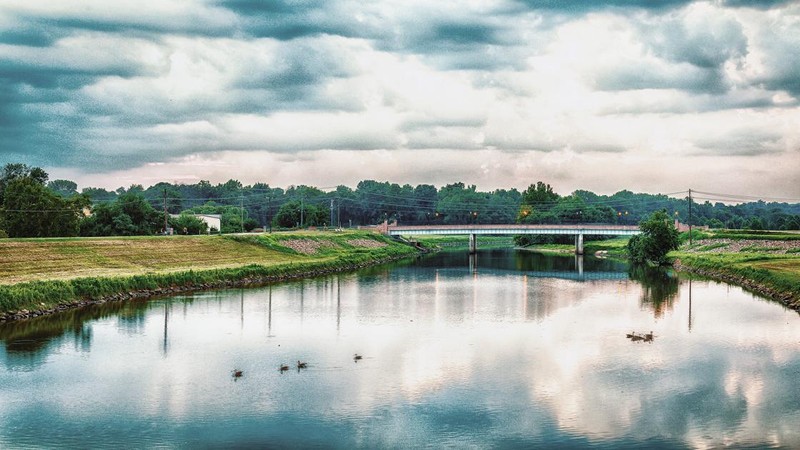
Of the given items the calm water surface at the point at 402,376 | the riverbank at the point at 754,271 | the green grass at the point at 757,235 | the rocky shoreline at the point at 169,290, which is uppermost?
the green grass at the point at 757,235

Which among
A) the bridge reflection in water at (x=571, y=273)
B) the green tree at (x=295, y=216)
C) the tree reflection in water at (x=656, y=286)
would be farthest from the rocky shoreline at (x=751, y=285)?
the green tree at (x=295, y=216)

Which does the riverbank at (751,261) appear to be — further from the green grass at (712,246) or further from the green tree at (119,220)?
the green tree at (119,220)

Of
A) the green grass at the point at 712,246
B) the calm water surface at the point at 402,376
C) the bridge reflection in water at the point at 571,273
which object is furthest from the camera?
the green grass at the point at 712,246

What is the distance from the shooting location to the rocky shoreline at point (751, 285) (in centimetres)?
5844

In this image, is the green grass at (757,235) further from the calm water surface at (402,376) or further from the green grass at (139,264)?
the green grass at (139,264)

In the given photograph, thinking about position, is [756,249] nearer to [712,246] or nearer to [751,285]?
[712,246]

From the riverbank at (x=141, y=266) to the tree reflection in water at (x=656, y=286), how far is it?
35444mm

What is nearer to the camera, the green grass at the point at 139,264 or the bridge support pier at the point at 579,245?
the green grass at the point at 139,264

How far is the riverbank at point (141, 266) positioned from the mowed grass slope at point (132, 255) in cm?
6

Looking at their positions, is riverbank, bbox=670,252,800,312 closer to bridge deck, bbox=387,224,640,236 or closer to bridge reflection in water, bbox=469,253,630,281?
bridge reflection in water, bbox=469,253,630,281

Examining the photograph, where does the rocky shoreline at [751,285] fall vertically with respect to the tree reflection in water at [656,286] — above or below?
above

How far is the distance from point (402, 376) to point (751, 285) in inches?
1961

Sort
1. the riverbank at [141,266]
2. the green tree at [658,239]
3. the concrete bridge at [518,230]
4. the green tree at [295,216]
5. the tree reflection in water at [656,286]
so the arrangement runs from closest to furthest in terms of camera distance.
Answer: the riverbank at [141,266]
the tree reflection in water at [656,286]
the green tree at [658,239]
the concrete bridge at [518,230]
the green tree at [295,216]

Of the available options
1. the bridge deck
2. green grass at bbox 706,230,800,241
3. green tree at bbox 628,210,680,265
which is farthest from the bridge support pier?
green tree at bbox 628,210,680,265
